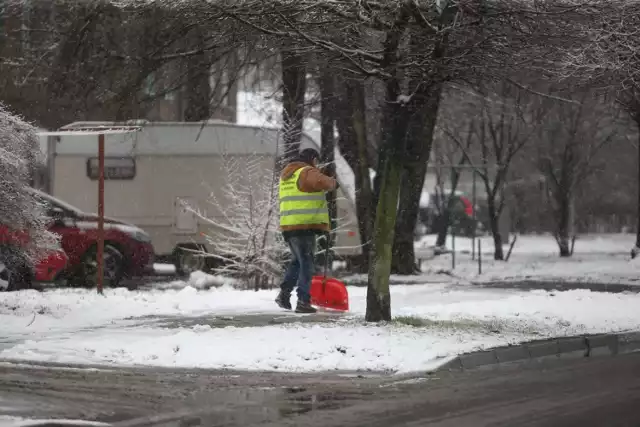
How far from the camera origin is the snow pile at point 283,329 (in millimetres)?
10344

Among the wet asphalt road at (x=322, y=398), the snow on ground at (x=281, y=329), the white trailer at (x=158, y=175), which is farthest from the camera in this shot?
the white trailer at (x=158, y=175)

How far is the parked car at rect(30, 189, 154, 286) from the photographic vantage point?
2027 cm

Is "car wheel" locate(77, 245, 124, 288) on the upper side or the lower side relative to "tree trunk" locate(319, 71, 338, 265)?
lower

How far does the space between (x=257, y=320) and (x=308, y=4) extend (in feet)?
12.7

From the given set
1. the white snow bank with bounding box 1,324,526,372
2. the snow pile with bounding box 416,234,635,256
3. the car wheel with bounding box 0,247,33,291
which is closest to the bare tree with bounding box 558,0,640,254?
the white snow bank with bounding box 1,324,526,372

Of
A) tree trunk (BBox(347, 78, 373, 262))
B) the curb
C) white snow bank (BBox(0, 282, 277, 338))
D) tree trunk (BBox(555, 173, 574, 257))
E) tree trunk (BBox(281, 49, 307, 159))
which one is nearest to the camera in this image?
the curb

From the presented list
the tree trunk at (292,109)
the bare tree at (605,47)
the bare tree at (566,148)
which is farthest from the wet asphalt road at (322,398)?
the bare tree at (566,148)

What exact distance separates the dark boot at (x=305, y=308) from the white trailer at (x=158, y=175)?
10133 millimetres

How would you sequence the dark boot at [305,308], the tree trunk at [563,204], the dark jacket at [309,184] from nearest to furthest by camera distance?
the dark jacket at [309,184] → the dark boot at [305,308] → the tree trunk at [563,204]

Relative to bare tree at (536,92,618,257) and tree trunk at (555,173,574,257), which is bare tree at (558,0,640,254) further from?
tree trunk at (555,173,574,257)

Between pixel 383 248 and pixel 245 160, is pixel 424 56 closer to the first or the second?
pixel 383 248

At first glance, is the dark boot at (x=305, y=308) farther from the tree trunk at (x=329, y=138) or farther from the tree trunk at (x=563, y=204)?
the tree trunk at (x=563, y=204)

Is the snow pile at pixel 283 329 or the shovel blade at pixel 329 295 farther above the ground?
the shovel blade at pixel 329 295

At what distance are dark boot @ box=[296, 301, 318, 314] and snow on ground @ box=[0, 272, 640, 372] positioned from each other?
185 mm
